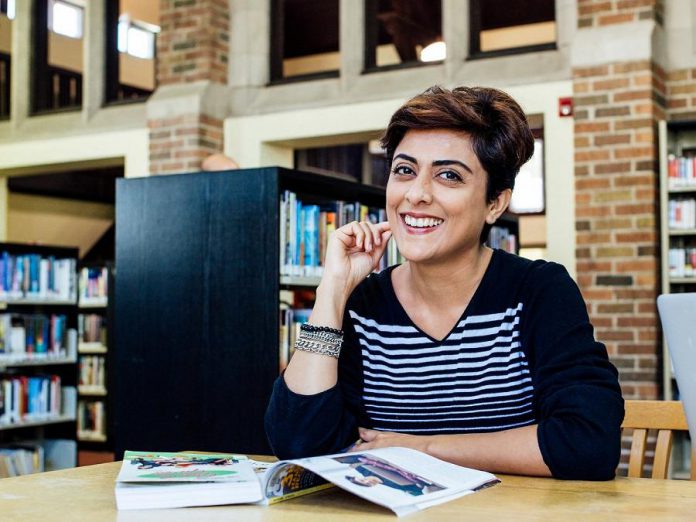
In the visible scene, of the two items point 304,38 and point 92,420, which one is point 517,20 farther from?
point 92,420

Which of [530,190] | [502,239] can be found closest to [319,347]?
[502,239]

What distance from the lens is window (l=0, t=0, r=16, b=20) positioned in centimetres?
823

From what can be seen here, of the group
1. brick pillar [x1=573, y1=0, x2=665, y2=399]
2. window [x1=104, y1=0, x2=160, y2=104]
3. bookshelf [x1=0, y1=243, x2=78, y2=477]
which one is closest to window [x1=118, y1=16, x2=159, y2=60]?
window [x1=104, y1=0, x2=160, y2=104]

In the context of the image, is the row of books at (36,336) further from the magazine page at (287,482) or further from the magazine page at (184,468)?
the magazine page at (287,482)

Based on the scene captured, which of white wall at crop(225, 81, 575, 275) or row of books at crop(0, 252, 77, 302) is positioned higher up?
white wall at crop(225, 81, 575, 275)

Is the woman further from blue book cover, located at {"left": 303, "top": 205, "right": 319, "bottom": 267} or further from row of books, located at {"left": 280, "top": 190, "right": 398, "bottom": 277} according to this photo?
blue book cover, located at {"left": 303, "top": 205, "right": 319, "bottom": 267}

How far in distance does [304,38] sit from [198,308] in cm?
553

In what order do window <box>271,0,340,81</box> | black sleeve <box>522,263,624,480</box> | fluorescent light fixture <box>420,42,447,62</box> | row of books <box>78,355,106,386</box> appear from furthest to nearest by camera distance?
row of books <box>78,355,106,386</box>
window <box>271,0,340,81</box>
fluorescent light fixture <box>420,42,447,62</box>
black sleeve <box>522,263,624,480</box>

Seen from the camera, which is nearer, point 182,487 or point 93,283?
point 182,487

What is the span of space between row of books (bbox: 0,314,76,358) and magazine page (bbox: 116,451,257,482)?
455 cm

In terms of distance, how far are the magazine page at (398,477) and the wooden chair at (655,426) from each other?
1.60 feet

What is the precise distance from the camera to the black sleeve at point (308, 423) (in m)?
1.67

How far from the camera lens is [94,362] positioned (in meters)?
7.66

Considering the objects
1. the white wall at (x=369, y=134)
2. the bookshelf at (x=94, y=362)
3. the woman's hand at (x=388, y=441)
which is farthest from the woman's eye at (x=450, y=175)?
the bookshelf at (x=94, y=362)
